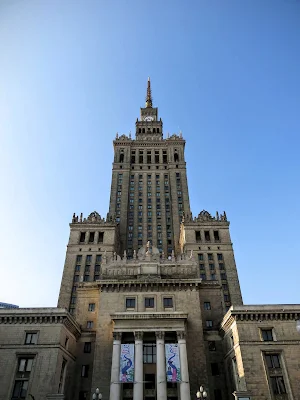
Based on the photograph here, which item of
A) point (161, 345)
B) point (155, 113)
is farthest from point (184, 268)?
point (155, 113)

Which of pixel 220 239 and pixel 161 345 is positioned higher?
pixel 220 239

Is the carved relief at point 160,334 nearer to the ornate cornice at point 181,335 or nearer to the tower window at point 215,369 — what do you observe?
the ornate cornice at point 181,335

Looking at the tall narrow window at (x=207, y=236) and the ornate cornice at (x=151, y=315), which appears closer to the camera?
the ornate cornice at (x=151, y=315)

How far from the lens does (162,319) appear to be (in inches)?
1922

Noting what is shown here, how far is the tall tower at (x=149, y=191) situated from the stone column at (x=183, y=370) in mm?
44415

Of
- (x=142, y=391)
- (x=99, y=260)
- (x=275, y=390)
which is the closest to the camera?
(x=275, y=390)

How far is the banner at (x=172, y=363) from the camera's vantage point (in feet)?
144

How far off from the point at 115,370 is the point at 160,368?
6150 millimetres

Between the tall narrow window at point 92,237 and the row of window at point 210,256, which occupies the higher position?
the tall narrow window at point 92,237

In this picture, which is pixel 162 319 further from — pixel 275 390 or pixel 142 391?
pixel 275 390

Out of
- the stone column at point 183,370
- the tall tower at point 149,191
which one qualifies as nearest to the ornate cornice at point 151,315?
the stone column at point 183,370

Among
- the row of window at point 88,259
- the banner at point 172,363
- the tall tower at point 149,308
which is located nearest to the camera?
the banner at point 172,363

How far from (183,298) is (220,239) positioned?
119 ft

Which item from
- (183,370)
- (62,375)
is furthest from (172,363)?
(62,375)
